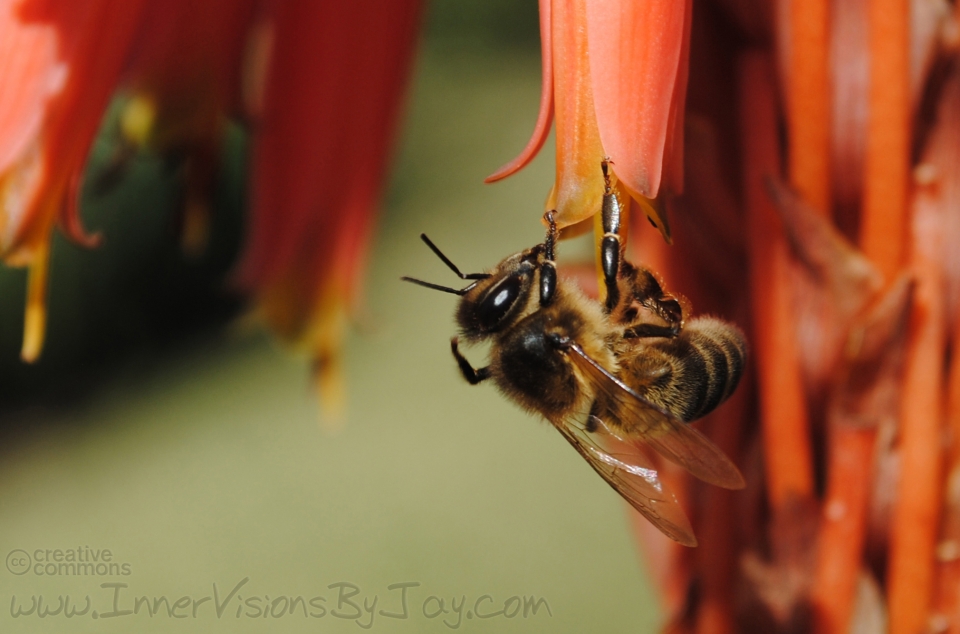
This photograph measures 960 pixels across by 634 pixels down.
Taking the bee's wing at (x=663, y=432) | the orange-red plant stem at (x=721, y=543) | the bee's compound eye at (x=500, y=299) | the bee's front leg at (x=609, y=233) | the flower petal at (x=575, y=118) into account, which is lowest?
the orange-red plant stem at (x=721, y=543)

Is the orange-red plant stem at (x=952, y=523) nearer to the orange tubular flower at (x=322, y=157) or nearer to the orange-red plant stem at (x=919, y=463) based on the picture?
the orange-red plant stem at (x=919, y=463)

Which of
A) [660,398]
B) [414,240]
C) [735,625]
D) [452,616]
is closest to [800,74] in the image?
[660,398]

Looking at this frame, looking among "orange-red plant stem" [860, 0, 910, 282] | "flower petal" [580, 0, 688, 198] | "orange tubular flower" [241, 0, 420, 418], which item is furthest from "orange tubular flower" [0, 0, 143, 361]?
"orange-red plant stem" [860, 0, 910, 282]

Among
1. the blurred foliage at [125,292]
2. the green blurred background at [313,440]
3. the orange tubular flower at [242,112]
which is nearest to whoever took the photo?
the orange tubular flower at [242,112]

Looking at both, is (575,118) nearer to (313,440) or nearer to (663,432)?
(663,432)

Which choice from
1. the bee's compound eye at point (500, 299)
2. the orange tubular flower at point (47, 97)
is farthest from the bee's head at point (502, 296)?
the orange tubular flower at point (47, 97)

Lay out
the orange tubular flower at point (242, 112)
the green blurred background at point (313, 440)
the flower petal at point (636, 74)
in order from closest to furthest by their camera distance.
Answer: the flower petal at point (636, 74), the orange tubular flower at point (242, 112), the green blurred background at point (313, 440)
